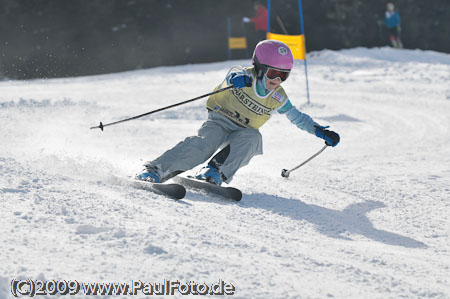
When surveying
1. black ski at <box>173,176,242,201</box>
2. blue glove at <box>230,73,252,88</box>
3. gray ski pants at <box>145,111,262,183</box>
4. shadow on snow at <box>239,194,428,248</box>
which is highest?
blue glove at <box>230,73,252,88</box>

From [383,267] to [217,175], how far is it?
5.76 feet

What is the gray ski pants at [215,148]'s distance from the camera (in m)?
4.32

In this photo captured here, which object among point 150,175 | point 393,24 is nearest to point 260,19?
point 393,24

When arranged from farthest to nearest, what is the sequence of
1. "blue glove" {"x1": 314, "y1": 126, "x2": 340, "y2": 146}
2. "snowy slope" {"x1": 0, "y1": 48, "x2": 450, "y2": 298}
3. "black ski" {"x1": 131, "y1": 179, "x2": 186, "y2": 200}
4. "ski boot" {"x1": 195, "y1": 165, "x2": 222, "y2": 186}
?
"blue glove" {"x1": 314, "y1": 126, "x2": 340, "y2": 146} < "ski boot" {"x1": 195, "y1": 165, "x2": 222, "y2": 186} < "black ski" {"x1": 131, "y1": 179, "x2": 186, "y2": 200} < "snowy slope" {"x1": 0, "y1": 48, "x2": 450, "y2": 298}

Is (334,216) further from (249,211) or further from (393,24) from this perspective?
(393,24)

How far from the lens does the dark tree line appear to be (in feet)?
46.5

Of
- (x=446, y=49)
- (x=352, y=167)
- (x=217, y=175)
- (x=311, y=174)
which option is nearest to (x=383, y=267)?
(x=217, y=175)

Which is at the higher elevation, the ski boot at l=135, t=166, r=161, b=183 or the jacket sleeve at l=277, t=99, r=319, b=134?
the jacket sleeve at l=277, t=99, r=319, b=134

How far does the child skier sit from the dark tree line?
10.4 meters

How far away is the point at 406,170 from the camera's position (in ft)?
18.1


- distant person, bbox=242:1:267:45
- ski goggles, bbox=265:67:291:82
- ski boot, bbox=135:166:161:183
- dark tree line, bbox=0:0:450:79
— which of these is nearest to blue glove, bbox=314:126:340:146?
ski goggles, bbox=265:67:291:82

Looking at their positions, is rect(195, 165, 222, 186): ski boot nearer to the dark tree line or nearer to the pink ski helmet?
the pink ski helmet

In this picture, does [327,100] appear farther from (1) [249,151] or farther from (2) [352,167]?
(1) [249,151]

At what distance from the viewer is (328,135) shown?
15.2 feet
